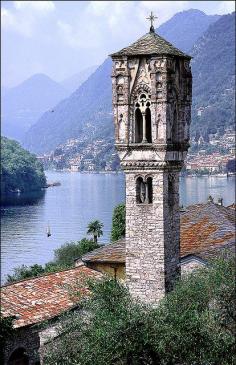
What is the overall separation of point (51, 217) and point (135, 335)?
79.2 metres

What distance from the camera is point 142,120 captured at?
22.4 metres

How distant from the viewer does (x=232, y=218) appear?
32312 mm

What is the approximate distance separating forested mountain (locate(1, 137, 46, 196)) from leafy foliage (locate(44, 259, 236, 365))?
394 ft

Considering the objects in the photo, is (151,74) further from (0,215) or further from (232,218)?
(0,215)

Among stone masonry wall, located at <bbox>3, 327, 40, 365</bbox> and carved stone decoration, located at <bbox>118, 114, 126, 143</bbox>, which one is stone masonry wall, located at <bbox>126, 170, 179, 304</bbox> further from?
stone masonry wall, located at <bbox>3, 327, 40, 365</bbox>

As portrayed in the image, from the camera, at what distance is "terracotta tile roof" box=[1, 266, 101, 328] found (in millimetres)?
23000

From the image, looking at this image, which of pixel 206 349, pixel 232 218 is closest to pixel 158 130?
pixel 206 349

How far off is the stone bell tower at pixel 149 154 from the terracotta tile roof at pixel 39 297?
207cm

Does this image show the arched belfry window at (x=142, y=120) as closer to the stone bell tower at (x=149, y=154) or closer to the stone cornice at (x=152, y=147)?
the stone bell tower at (x=149, y=154)

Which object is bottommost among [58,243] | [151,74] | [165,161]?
[58,243]

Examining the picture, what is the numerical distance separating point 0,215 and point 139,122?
7855cm

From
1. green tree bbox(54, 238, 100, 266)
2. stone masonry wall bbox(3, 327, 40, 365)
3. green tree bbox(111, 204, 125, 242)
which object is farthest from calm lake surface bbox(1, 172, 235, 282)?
stone masonry wall bbox(3, 327, 40, 365)

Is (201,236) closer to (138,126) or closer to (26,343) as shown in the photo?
(138,126)

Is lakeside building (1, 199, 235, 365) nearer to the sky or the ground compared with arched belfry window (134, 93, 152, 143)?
nearer to the ground
